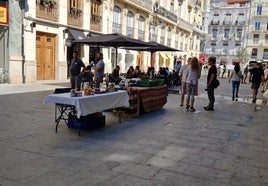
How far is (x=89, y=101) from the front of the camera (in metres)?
5.97

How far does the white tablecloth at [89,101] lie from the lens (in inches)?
225

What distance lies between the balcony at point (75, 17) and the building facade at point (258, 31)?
45.8 metres

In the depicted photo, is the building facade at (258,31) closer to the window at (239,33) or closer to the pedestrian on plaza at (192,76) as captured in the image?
the window at (239,33)

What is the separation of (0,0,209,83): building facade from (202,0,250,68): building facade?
34.9 metres

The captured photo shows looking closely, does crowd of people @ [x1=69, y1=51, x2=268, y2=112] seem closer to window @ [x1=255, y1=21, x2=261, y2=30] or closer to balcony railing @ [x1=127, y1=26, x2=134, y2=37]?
balcony railing @ [x1=127, y1=26, x2=134, y2=37]

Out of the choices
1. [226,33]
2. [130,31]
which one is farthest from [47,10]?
[226,33]

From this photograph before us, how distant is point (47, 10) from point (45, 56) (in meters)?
2.59

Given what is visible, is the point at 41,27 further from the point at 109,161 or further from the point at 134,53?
the point at 109,161

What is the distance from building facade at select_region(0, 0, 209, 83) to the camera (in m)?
15.1

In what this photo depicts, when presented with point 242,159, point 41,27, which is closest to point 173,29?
point 41,27

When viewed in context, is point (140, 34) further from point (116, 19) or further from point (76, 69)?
point (76, 69)

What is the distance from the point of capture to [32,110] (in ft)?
27.8

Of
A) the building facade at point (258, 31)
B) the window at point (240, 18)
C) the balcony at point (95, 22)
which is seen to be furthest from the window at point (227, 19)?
the balcony at point (95, 22)

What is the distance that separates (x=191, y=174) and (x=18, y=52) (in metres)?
13.2
